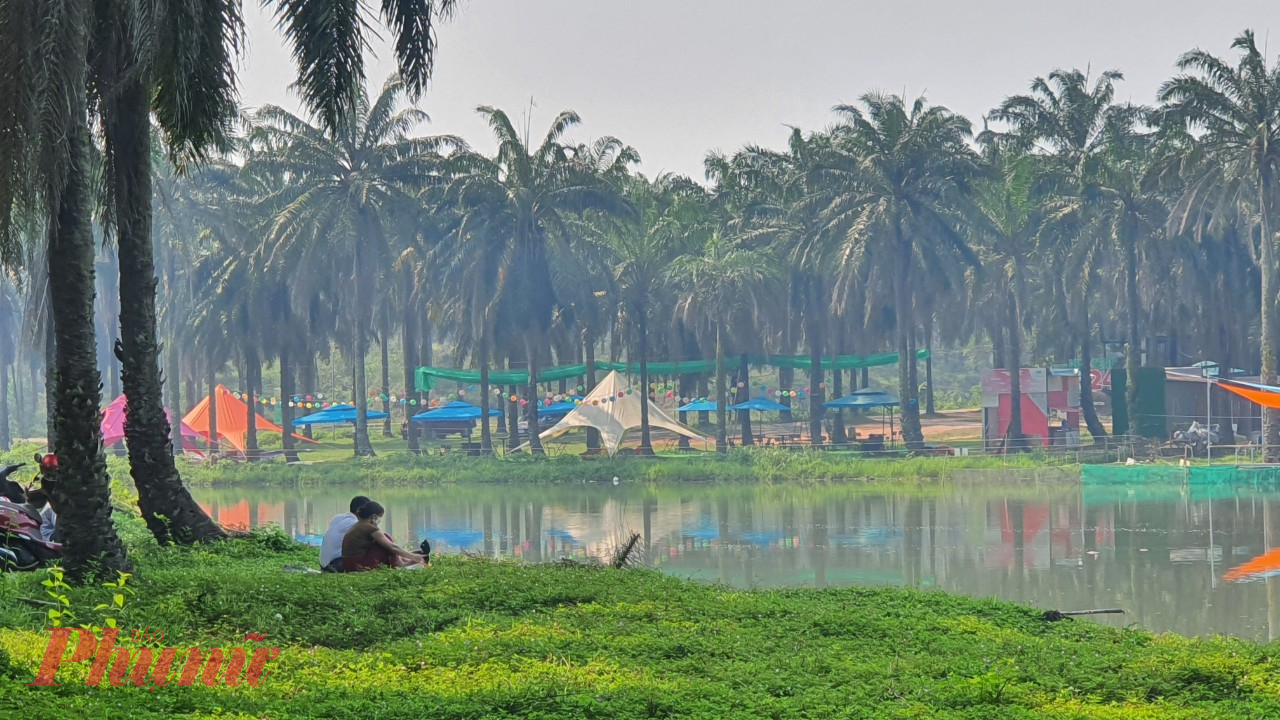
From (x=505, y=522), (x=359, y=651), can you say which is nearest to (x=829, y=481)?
(x=505, y=522)

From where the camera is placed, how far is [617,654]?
8.49 metres

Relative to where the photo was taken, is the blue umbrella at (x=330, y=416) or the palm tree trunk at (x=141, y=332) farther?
the blue umbrella at (x=330, y=416)

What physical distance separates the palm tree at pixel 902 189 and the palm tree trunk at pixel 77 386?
118 feet

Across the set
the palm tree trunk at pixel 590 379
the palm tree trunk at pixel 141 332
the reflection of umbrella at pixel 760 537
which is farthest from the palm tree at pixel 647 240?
the palm tree trunk at pixel 141 332

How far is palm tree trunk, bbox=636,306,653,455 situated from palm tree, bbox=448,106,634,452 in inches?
159

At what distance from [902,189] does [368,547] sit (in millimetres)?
36464

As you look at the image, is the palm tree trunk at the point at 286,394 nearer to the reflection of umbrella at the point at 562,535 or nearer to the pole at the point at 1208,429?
the reflection of umbrella at the point at 562,535

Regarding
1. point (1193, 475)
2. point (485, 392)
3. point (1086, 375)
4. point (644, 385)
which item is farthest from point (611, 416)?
point (1193, 475)

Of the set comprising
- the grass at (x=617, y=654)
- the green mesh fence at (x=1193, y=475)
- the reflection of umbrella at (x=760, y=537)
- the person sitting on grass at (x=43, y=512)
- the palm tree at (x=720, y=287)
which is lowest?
the reflection of umbrella at (x=760, y=537)

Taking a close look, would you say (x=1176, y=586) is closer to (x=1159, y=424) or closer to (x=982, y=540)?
(x=982, y=540)

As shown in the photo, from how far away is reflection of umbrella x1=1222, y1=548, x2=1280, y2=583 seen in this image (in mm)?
18031

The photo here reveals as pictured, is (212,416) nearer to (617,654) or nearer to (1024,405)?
(1024,405)

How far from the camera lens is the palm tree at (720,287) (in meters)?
47.7

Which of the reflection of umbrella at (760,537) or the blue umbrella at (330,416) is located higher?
the blue umbrella at (330,416)
